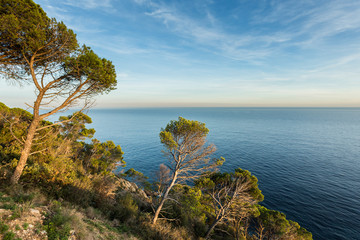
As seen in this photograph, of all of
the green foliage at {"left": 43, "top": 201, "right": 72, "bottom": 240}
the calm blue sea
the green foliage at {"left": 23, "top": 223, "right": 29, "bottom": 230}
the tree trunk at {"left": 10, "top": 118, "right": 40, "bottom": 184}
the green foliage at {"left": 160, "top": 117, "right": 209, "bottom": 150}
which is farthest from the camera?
the calm blue sea


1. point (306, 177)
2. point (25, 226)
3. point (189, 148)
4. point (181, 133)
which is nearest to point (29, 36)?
point (25, 226)

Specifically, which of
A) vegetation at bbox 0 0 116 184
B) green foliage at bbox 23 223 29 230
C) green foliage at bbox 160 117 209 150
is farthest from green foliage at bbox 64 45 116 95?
green foliage at bbox 23 223 29 230

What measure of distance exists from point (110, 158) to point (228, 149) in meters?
40.6

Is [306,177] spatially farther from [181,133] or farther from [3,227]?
[3,227]

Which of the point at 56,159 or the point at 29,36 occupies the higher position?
the point at 29,36

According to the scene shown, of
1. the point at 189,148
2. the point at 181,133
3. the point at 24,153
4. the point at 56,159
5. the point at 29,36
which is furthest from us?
the point at 181,133

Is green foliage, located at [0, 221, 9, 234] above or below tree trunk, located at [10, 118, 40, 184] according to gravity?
below

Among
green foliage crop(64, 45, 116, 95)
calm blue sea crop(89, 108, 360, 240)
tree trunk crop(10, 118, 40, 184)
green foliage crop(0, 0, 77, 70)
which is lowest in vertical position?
calm blue sea crop(89, 108, 360, 240)

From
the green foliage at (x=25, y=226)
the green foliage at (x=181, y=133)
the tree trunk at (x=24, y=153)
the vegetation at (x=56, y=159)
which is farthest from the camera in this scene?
the green foliage at (x=181, y=133)

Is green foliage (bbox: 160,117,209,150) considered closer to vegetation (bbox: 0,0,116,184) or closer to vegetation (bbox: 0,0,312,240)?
vegetation (bbox: 0,0,312,240)

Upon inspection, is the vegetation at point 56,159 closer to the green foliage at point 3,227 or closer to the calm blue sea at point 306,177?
the green foliage at point 3,227

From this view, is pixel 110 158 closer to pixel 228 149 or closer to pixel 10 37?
pixel 10 37

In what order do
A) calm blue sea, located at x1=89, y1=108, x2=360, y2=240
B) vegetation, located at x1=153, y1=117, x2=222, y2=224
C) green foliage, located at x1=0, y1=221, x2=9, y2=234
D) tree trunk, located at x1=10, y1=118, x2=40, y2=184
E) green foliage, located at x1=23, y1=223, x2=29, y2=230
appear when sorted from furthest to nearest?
calm blue sea, located at x1=89, y1=108, x2=360, y2=240
vegetation, located at x1=153, y1=117, x2=222, y2=224
tree trunk, located at x1=10, y1=118, x2=40, y2=184
green foliage, located at x1=23, y1=223, x2=29, y2=230
green foliage, located at x1=0, y1=221, x2=9, y2=234

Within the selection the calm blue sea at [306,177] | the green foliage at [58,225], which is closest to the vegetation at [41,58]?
the green foliage at [58,225]
